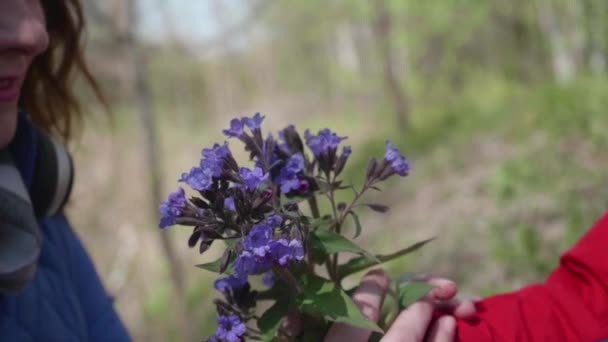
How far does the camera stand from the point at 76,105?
1622 millimetres

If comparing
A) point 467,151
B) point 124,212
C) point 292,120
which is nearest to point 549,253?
point 467,151

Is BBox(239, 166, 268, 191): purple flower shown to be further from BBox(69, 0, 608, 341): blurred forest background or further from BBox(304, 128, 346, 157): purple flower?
BBox(69, 0, 608, 341): blurred forest background

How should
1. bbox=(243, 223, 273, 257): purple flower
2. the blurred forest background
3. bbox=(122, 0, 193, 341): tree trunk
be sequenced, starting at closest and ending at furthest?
bbox=(243, 223, 273, 257): purple flower < the blurred forest background < bbox=(122, 0, 193, 341): tree trunk

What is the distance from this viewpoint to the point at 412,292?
0.88 meters

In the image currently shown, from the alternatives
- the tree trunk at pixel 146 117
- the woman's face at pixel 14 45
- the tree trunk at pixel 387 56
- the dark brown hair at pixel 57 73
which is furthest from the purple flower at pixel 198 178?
the tree trunk at pixel 387 56

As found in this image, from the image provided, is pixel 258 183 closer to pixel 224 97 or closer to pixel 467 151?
pixel 467 151

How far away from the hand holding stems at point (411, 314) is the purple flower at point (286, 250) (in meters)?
0.19

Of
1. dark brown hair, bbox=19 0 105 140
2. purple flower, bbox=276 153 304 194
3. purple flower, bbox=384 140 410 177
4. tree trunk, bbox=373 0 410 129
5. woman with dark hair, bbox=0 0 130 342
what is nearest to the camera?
purple flower, bbox=276 153 304 194

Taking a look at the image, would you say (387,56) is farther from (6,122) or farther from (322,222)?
(322,222)

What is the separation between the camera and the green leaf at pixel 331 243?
2.50 feet

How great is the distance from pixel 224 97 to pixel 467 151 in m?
17.7

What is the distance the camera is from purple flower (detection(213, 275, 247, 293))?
2.56ft

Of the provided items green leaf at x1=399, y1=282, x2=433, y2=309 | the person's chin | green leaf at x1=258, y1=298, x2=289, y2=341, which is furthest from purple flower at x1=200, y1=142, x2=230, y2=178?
the person's chin

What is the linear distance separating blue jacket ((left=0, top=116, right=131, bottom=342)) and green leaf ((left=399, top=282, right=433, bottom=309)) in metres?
0.67
